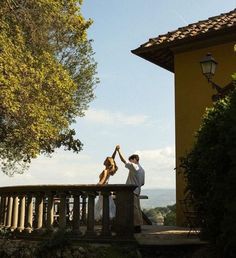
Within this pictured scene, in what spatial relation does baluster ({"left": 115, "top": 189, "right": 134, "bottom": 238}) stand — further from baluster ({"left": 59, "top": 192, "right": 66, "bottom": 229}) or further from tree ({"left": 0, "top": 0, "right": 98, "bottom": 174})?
tree ({"left": 0, "top": 0, "right": 98, "bottom": 174})

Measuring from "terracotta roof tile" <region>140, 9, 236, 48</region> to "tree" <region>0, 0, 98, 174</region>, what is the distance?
398cm

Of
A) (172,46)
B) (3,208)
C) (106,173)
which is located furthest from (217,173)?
(172,46)

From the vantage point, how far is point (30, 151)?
16594 mm

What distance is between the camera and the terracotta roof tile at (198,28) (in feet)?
46.3

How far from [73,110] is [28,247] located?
13.8 metres

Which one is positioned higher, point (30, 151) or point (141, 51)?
point (141, 51)

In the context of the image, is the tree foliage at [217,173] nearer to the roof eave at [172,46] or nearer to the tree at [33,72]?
the roof eave at [172,46]

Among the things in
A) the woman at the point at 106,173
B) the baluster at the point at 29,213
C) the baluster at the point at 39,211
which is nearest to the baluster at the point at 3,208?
the baluster at the point at 29,213

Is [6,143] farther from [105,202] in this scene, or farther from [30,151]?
[105,202]

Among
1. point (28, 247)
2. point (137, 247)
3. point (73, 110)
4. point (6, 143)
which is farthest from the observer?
point (73, 110)

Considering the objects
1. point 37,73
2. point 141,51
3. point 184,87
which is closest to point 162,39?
point 141,51

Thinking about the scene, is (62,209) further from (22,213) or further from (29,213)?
(22,213)

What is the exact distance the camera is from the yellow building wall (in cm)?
1405

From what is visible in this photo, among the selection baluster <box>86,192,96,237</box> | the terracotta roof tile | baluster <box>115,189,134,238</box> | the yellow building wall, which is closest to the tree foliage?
baluster <box>115,189,134,238</box>
